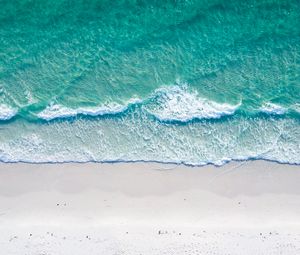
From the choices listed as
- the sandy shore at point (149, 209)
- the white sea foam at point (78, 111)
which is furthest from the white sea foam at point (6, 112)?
the sandy shore at point (149, 209)

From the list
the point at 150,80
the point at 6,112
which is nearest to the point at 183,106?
the point at 150,80

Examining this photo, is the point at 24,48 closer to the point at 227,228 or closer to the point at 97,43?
the point at 97,43

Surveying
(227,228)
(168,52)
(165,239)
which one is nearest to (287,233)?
(227,228)

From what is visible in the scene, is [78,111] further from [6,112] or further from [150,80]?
[150,80]

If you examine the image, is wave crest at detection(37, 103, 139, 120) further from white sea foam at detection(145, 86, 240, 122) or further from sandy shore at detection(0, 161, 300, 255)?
sandy shore at detection(0, 161, 300, 255)

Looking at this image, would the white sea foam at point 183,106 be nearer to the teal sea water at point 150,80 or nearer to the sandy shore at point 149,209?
the teal sea water at point 150,80

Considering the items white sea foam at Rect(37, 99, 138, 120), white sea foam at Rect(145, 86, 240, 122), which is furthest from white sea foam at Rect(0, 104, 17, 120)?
white sea foam at Rect(145, 86, 240, 122)
